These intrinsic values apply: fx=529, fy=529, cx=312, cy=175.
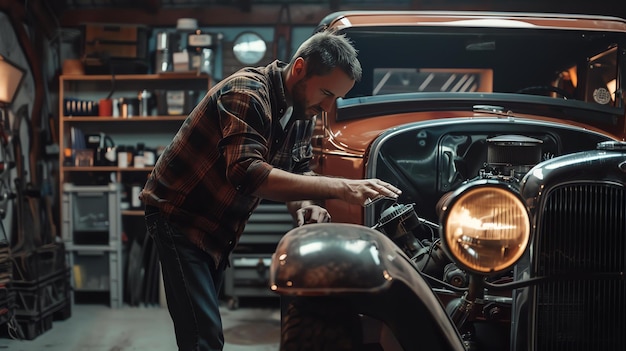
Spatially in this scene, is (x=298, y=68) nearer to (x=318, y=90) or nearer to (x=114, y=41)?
(x=318, y=90)

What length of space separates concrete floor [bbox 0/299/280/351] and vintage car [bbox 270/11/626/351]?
1894 mm

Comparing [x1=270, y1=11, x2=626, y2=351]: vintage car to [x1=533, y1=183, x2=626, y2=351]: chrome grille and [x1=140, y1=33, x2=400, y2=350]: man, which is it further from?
[x1=140, y1=33, x2=400, y2=350]: man

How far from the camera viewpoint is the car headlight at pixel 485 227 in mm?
1149

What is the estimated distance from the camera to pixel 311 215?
6.11ft

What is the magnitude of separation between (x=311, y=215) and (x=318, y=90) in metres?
0.44

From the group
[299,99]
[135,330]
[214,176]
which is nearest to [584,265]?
[299,99]

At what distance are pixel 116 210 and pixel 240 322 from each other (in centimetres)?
151

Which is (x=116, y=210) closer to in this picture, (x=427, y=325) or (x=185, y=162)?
(x=185, y=162)

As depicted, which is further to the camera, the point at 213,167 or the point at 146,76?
the point at 146,76

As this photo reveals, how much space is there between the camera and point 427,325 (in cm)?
115

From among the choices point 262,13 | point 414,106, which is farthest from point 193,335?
point 262,13

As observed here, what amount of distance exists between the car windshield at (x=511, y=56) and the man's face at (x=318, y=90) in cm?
83

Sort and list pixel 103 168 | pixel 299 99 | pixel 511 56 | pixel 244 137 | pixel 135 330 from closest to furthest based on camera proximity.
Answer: pixel 244 137
pixel 299 99
pixel 511 56
pixel 135 330
pixel 103 168

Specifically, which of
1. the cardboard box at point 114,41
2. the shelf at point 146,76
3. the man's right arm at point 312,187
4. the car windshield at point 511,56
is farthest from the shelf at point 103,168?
the man's right arm at point 312,187
